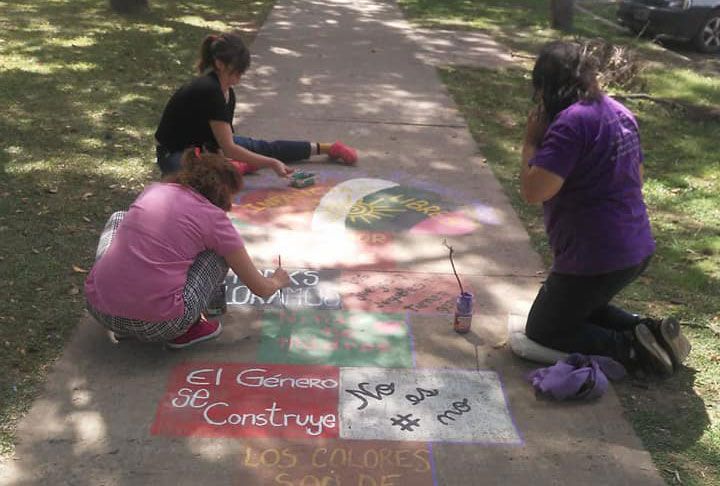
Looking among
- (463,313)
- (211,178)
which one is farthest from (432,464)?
(211,178)

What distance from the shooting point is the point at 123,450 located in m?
2.96

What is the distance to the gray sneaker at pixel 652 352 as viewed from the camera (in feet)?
11.6

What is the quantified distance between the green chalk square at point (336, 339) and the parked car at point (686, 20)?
9278mm

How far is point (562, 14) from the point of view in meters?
12.6

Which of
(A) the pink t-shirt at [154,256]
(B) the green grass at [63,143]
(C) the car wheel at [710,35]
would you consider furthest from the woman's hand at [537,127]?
(C) the car wheel at [710,35]

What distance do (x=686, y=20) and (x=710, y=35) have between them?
1.56 ft

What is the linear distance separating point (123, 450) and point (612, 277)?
221 cm

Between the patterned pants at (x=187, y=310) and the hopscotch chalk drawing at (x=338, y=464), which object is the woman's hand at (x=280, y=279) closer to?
the patterned pants at (x=187, y=310)

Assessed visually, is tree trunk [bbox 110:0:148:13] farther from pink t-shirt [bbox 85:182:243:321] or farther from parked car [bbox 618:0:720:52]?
pink t-shirt [bbox 85:182:243:321]

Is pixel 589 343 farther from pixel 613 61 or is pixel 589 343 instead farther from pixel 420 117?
pixel 613 61

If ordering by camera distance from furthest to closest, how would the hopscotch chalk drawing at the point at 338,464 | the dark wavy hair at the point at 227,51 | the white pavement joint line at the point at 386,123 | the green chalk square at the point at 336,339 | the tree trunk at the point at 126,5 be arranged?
the tree trunk at the point at 126,5 → the white pavement joint line at the point at 386,123 → the dark wavy hair at the point at 227,51 → the green chalk square at the point at 336,339 → the hopscotch chalk drawing at the point at 338,464

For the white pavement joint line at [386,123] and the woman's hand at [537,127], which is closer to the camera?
the woman's hand at [537,127]

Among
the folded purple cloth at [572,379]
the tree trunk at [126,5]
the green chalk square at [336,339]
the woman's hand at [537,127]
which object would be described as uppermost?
the woman's hand at [537,127]

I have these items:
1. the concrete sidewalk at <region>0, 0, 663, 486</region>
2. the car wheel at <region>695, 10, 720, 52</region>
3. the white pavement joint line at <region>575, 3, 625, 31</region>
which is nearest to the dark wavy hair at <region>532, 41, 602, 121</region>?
the concrete sidewalk at <region>0, 0, 663, 486</region>
